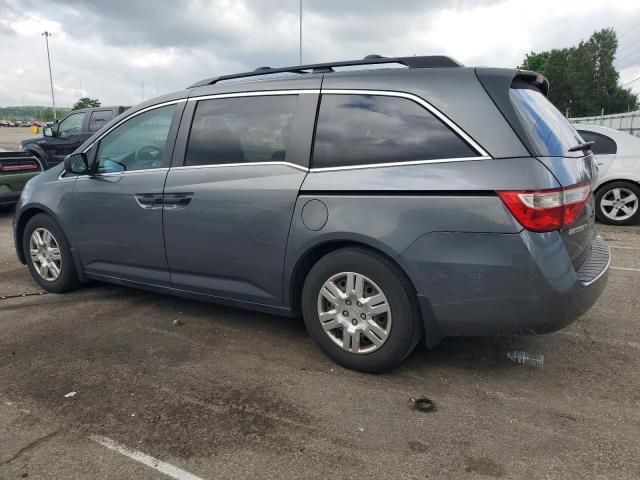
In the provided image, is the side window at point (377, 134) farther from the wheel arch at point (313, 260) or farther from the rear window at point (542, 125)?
the wheel arch at point (313, 260)

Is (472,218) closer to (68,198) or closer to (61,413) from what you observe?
(61,413)

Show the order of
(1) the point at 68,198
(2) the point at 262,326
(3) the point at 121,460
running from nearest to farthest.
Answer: (3) the point at 121,460 < (2) the point at 262,326 < (1) the point at 68,198

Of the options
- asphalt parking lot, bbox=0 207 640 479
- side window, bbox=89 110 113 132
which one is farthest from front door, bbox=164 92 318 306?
side window, bbox=89 110 113 132

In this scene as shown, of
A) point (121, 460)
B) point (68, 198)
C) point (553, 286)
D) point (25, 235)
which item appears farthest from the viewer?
point (25, 235)

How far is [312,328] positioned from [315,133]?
125 cm

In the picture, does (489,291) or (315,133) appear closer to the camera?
(489,291)

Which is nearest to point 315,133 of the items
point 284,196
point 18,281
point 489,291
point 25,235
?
point 284,196

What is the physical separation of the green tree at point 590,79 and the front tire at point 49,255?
75.9m

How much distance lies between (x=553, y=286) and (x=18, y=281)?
5034 millimetres

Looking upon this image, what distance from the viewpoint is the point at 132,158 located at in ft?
14.0

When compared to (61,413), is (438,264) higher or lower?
higher

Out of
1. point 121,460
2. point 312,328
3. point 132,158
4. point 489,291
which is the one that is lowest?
point 121,460

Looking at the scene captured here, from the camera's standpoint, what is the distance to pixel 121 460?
2.45 metres

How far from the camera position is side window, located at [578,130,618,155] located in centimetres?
806
